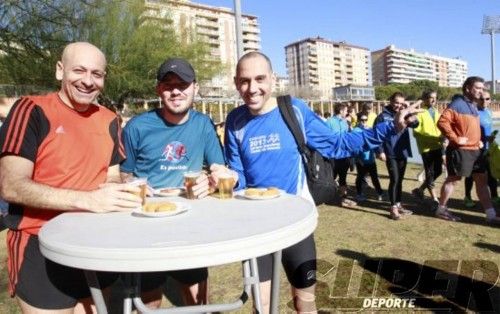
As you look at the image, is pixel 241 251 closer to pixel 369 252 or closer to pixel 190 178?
pixel 190 178

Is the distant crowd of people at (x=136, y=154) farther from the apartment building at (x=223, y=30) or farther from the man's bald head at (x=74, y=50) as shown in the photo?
the apartment building at (x=223, y=30)

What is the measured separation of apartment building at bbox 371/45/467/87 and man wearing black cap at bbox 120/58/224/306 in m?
172

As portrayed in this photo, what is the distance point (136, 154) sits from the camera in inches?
101

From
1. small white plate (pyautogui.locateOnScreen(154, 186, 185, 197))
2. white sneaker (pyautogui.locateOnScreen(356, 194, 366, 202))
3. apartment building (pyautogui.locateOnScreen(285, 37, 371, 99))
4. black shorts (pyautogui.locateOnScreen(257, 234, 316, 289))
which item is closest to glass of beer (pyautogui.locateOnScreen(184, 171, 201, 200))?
small white plate (pyautogui.locateOnScreen(154, 186, 185, 197))

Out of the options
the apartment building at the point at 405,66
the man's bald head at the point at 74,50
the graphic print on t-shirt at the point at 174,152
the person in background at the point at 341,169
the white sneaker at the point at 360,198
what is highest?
the apartment building at the point at 405,66

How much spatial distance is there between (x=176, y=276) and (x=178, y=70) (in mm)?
1279

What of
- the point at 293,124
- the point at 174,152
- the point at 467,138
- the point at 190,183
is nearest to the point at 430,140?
the point at 467,138

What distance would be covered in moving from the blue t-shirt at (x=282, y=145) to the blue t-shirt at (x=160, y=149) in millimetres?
306

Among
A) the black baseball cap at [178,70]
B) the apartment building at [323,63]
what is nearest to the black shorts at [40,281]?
the black baseball cap at [178,70]

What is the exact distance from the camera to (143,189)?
190cm

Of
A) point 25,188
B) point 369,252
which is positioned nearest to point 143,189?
point 25,188

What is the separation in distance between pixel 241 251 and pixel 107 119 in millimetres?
1301

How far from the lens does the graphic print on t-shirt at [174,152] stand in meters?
2.52

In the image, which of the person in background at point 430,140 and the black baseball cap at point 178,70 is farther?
the person in background at point 430,140
